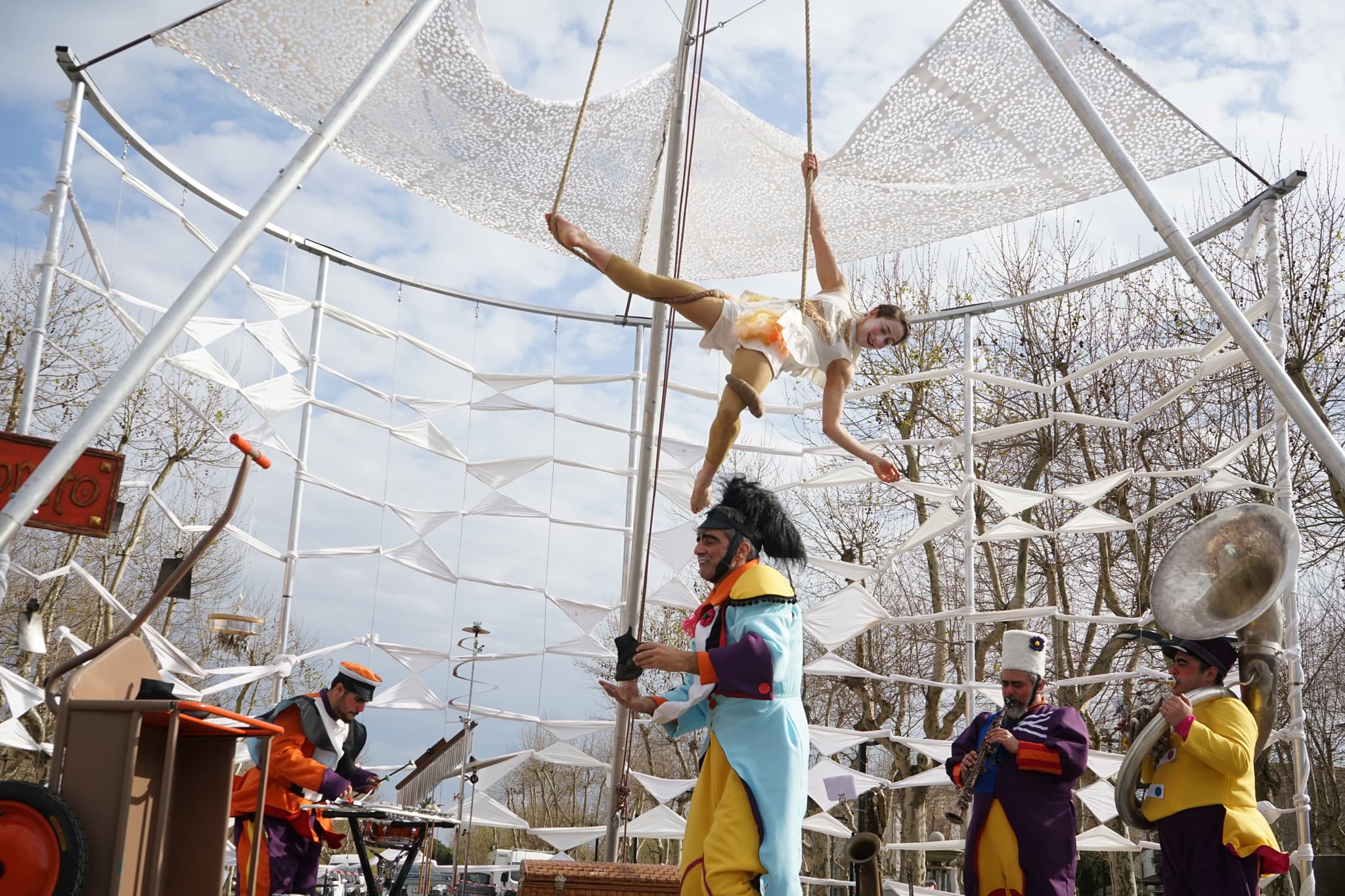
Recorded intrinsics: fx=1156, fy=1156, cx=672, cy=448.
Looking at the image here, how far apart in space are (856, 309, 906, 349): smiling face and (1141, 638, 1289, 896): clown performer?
155 centimetres

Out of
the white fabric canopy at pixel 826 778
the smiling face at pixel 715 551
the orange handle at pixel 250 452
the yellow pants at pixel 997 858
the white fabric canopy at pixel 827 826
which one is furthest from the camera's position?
the white fabric canopy at pixel 827 826

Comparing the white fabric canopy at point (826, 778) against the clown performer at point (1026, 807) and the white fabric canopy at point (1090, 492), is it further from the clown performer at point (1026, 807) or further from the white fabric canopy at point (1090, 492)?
the white fabric canopy at point (1090, 492)

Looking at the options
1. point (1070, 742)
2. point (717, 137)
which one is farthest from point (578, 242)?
point (717, 137)

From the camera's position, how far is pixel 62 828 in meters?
2.51

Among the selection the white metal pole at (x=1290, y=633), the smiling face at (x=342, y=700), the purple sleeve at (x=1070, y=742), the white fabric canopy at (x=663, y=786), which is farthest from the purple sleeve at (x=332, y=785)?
the white metal pole at (x=1290, y=633)

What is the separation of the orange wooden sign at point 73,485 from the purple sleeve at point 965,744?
3318mm

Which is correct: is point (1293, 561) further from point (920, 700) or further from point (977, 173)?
point (920, 700)

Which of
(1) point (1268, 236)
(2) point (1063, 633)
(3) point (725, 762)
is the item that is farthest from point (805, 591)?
(3) point (725, 762)

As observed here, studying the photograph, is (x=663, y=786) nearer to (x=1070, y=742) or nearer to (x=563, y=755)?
(x=563, y=755)

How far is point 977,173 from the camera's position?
6.46 m

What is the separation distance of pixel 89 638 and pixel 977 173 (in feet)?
50.7

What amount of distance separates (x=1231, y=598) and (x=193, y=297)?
3.79 metres

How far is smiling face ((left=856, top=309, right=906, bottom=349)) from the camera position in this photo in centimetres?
418

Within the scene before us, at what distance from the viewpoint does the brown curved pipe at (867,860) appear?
4566mm
